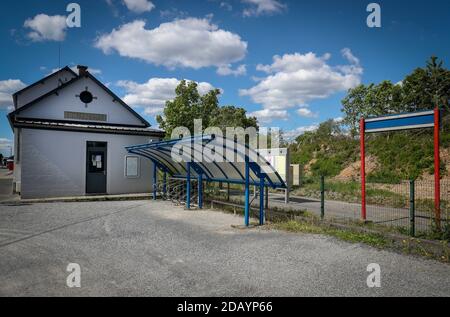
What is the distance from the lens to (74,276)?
15.6 ft

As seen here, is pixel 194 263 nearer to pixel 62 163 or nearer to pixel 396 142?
pixel 62 163

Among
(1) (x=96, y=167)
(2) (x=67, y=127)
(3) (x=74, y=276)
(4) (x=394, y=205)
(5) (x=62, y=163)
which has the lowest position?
(3) (x=74, y=276)

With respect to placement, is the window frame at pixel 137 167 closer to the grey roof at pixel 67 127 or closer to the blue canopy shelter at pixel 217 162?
the grey roof at pixel 67 127

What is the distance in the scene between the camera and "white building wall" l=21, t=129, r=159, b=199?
46.2 feet

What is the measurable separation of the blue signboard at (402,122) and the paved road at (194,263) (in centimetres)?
298

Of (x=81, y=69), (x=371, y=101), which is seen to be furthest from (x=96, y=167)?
(x=371, y=101)

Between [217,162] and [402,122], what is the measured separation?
531cm

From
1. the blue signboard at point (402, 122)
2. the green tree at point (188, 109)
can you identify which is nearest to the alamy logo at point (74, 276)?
the blue signboard at point (402, 122)

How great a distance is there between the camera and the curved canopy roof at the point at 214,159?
8195mm

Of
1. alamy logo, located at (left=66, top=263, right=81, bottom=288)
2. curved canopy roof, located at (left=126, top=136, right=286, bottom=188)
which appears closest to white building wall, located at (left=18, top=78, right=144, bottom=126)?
curved canopy roof, located at (left=126, top=136, right=286, bottom=188)

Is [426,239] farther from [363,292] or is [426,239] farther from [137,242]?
[137,242]

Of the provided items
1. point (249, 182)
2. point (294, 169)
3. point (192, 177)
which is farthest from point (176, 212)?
point (294, 169)

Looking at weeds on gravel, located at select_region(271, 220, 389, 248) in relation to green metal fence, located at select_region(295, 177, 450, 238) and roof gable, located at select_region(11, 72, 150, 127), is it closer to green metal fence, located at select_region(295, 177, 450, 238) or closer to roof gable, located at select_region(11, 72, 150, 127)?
green metal fence, located at select_region(295, 177, 450, 238)

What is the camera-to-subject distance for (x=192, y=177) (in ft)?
41.4
